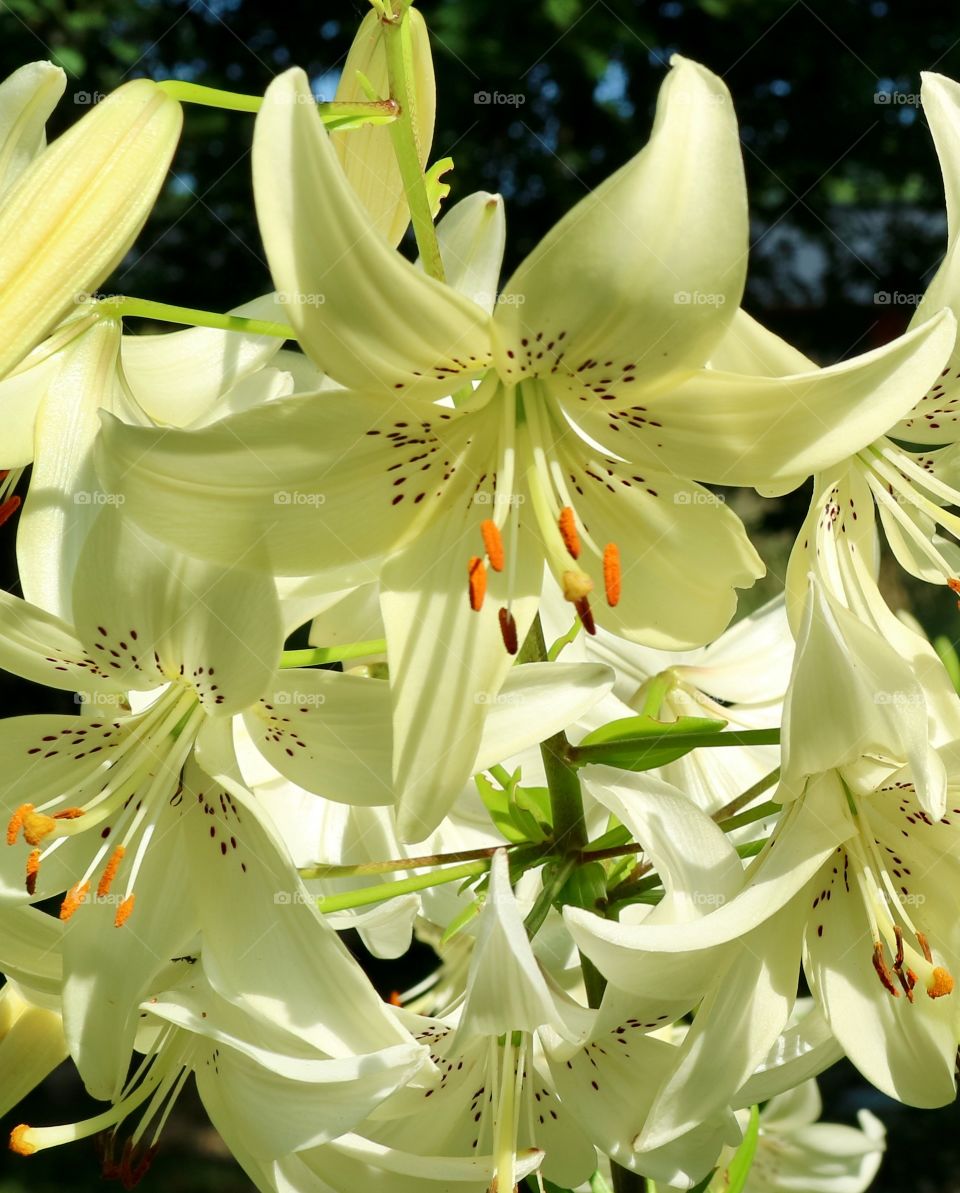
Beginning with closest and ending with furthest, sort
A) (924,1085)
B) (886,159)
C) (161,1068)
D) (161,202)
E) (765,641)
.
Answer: (924,1085)
(161,1068)
(765,641)
(886,159)
(161,202)

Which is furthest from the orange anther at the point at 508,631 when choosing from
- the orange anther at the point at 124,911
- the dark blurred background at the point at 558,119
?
the dark blurred background at the point at 558,119

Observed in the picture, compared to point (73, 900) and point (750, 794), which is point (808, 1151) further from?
point (73, 900)

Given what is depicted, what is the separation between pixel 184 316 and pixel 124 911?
1.42 feet

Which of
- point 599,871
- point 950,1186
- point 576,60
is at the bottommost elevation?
point 950,1186

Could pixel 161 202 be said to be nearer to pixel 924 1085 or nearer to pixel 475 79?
pixel 475 79

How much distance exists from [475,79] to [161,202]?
A: 5.57 feet

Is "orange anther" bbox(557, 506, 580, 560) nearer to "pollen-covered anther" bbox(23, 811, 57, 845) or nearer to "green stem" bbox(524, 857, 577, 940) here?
"green stem" bbox(524, 857, 577, 940)

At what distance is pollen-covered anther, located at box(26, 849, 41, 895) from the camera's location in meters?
0.90

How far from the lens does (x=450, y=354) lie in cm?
84

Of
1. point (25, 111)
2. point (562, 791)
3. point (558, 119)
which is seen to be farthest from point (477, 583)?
point (558, 119)

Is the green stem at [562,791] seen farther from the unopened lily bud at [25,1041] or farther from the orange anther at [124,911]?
the unopened lily bud at [25,1041]

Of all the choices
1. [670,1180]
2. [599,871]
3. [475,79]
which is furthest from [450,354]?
[475,79]

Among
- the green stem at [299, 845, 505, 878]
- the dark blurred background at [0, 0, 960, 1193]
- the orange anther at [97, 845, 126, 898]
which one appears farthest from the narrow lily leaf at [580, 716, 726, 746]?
the dark blurred background at [0, 0, 960, 1193]

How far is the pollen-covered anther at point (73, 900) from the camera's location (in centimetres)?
90
